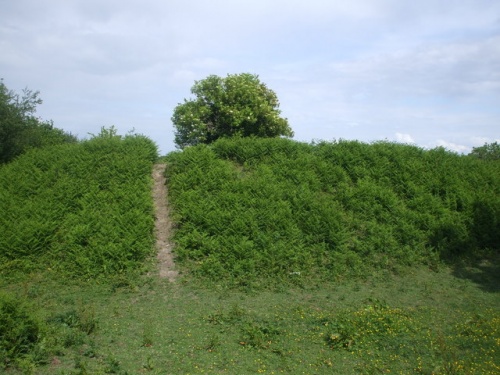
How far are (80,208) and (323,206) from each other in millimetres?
6313

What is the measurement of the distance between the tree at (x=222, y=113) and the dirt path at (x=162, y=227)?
6871 mm

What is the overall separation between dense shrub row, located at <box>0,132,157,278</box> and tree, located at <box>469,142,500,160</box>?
42.9 ft

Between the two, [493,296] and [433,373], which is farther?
[493,296]

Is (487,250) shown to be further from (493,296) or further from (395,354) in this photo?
(395,354)

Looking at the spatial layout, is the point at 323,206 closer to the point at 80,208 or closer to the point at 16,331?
the point at 80,208

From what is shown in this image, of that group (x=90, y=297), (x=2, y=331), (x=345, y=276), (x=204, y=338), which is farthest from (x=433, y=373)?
(x=90, y=297)

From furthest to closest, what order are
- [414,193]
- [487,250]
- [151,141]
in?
1. [151,141]
2. [414,193]
3. [487,250]

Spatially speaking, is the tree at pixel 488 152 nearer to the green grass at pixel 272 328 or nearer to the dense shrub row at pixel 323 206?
the dense shrub row at pixel 323 206

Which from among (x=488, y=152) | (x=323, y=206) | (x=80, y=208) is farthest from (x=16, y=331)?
(x=488, y=152)

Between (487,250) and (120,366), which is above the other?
(487,250)

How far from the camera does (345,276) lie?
9531mm

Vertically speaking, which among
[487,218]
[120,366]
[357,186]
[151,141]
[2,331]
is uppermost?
[151,141]

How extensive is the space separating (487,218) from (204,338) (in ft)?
29.6

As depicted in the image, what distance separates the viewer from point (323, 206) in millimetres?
11273
